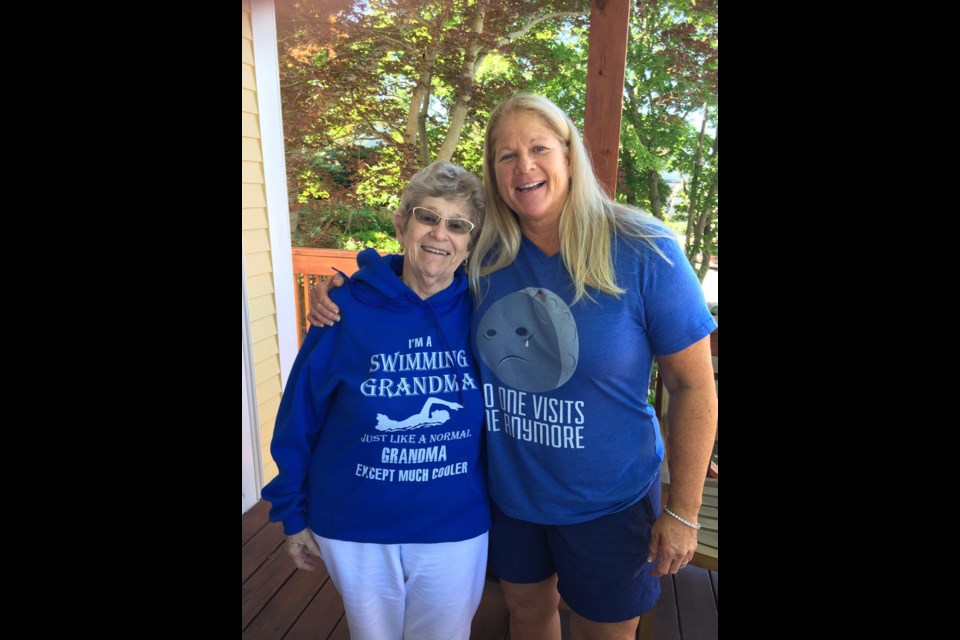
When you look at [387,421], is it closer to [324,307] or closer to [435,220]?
[324,307]

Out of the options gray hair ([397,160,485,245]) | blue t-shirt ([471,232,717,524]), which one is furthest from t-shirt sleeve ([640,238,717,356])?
gray hair ([397,160,485,245])

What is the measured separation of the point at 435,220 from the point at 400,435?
1.67ft

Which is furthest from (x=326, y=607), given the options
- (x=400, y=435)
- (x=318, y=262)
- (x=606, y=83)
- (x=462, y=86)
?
(x=462, y=86)

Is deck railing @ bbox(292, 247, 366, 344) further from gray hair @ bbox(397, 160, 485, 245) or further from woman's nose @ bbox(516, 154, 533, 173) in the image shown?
woman's nose @ bbox(516, 154, 533, 173)

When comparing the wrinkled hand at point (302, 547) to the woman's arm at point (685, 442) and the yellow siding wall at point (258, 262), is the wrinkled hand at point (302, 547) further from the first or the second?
the yellow siding wall at point (258, 262)

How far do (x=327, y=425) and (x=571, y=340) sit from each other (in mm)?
626

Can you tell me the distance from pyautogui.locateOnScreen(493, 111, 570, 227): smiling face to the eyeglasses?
0.13m

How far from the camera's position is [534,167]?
1336 millimetres

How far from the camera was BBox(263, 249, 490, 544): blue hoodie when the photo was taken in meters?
1.35

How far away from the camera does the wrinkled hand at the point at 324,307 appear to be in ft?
4.58
